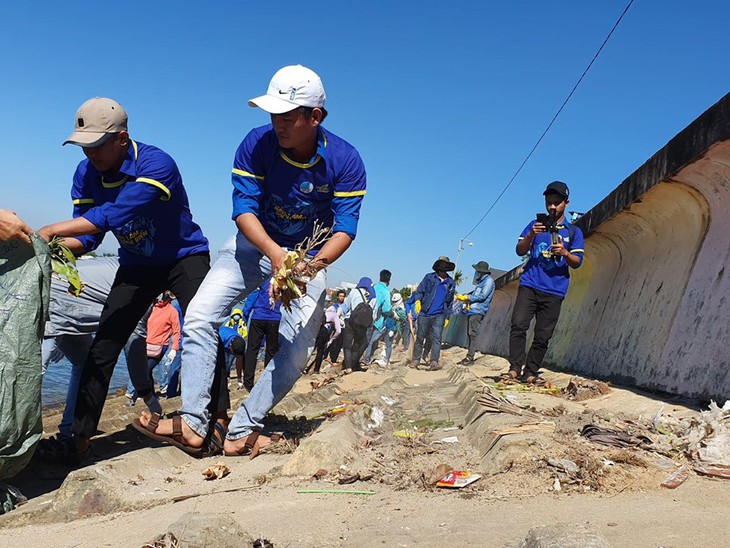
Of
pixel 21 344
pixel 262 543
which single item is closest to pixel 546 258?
pixel 21 344

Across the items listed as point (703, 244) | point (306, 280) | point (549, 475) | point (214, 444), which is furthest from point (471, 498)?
point (703, 244)

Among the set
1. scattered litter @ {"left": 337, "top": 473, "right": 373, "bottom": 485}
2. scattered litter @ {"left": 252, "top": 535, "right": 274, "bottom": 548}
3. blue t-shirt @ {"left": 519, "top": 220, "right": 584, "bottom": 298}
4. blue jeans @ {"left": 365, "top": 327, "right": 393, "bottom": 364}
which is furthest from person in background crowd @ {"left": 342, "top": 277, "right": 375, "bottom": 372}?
scattered litter @ {"left": 252, "top": 535, "right": 274, "bottom": 548}

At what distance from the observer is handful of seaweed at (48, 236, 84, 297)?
147 inches

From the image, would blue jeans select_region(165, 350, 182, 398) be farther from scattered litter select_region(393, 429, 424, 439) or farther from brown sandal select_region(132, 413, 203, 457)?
brown sandal select_region(132, 413, 203, 457)

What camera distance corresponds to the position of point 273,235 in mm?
4348

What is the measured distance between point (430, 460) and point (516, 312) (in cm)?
378

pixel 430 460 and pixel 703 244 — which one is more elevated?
pixel 703 244

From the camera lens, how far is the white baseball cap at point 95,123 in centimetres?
396

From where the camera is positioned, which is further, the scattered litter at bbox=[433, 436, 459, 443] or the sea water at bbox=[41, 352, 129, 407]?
the sea water at bbox=[41, 352, 129, 407]

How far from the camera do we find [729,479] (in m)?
2.89

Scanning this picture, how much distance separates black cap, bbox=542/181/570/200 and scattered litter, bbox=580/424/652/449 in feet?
12.1

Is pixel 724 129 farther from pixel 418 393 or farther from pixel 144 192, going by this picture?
pixel 418 393

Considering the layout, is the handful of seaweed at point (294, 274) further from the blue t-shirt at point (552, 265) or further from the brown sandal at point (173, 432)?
the blue t-shirt at point (552, 265)

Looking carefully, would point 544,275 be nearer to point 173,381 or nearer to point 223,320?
point 223,320
